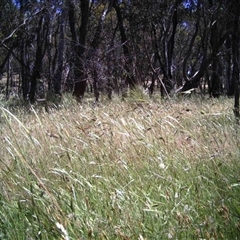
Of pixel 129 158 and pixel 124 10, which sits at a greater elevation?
pixel 124 10

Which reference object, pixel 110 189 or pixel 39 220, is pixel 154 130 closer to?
pixel 110 189

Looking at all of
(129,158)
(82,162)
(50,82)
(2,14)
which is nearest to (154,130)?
(129,158)

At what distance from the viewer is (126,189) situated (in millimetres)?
2406

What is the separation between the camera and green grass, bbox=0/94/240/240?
6.21ft

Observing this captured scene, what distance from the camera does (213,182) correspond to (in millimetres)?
2363

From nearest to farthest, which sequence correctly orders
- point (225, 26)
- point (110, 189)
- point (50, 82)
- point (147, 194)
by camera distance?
1. point (147, 194)
2. point (110, 189)
3. point (225, 26)
4. point (50, 82)

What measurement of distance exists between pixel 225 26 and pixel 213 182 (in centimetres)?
1186

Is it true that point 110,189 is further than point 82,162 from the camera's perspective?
No

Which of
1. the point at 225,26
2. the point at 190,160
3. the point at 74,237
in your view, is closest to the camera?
the point at 74,237

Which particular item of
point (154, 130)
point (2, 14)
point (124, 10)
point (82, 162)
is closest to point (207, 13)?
point (124, 10)

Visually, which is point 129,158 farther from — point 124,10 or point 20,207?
point 124,10

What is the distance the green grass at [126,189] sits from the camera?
1.89 metres

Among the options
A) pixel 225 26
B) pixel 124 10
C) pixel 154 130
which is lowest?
pixel 154 130

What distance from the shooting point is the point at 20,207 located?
2029 mm
